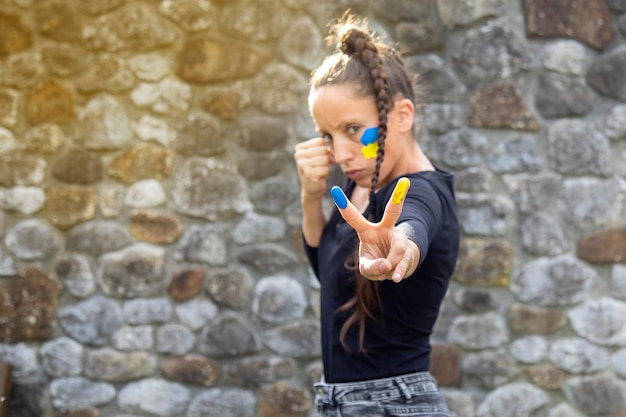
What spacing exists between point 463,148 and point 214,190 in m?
1.02

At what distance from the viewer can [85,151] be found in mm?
3170

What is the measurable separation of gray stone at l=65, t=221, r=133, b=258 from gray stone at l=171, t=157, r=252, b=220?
29 centimetres

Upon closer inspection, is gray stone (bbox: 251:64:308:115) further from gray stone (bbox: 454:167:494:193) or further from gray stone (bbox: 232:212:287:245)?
gray stone (bbox: 454:167:494:193)

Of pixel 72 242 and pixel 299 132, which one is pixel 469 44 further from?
pixel 72 242

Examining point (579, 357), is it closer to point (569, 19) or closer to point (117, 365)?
point (569, 19)

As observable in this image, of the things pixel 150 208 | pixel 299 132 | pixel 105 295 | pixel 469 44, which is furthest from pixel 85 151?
pixel 469 44

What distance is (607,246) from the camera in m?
3.04

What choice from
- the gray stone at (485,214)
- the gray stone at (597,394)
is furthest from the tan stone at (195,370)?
the gray stone at (597,394)

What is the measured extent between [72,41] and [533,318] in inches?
85.7

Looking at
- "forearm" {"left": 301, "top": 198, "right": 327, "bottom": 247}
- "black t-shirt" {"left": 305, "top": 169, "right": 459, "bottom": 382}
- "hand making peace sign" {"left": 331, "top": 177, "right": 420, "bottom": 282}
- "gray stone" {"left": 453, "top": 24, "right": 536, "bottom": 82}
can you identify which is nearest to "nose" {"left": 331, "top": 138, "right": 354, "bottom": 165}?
"black t-shirt" {"left": 305, "top": 169, "right": 459, "bottom": 382}

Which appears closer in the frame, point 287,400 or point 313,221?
point 313,221

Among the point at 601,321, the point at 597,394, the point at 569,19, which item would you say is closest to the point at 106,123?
the point at 569,19

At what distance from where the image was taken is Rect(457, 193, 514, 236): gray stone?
305 centimetres

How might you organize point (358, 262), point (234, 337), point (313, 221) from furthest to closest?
point (234, 337) < point (313, 221) < point (358, 262)
